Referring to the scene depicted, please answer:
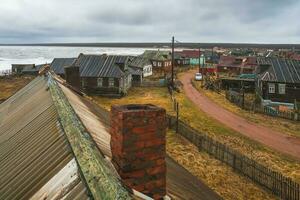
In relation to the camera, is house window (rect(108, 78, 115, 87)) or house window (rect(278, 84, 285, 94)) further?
house window (rect(108, 78, 115, 87))

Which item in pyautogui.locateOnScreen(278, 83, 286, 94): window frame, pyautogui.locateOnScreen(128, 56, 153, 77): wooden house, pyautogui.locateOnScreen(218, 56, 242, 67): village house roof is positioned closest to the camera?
pyautogui.locateOnScreen(278, 83, 286, 94): window frame

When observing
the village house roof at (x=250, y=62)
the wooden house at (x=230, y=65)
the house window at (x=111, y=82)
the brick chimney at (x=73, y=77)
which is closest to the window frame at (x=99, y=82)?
the house window at (x=111, y=82)

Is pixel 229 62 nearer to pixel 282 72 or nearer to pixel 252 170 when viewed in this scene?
pixel 282 72

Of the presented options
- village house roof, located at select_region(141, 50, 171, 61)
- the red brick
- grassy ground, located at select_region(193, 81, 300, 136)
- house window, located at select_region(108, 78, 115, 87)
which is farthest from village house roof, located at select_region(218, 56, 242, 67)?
the red brick

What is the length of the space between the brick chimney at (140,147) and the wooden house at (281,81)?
37.8m

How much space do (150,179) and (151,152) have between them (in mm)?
437

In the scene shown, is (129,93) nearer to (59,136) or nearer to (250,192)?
(250,192)

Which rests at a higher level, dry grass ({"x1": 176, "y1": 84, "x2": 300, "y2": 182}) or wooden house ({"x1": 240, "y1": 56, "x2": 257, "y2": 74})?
wooden house ({"x1": 240, "y1": 56, "x2": 257, "y2": 74})

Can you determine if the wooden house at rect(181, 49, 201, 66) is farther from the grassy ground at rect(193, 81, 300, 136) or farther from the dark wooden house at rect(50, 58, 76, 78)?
the grassy ground at rect(193, 81, 300, 136)

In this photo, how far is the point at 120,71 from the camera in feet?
152

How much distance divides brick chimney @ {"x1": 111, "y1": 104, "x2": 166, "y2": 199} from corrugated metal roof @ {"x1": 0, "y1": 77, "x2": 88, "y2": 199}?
0.88 meters

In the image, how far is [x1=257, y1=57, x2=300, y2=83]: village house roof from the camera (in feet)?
131

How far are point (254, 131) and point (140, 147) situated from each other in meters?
25.5

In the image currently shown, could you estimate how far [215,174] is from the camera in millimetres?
19109
